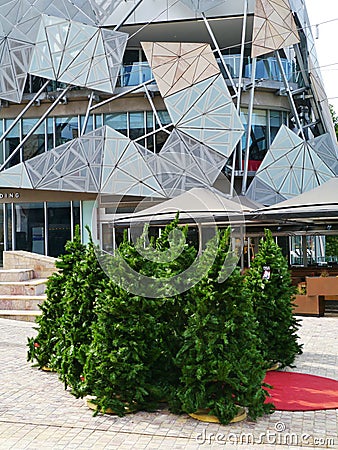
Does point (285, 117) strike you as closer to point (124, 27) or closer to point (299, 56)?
point (299, 56)

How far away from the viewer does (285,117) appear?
33000 millimetres

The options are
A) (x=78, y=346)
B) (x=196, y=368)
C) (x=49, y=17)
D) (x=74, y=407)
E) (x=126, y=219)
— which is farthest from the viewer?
(x=49, y=17)

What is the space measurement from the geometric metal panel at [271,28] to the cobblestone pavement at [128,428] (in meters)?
22.5

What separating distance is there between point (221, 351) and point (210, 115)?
21308mm

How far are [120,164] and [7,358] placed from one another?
16888 mm

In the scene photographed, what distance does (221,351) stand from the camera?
764 cm

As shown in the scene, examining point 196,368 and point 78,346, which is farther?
point 78,346

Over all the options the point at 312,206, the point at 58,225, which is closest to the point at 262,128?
the point at 58,225

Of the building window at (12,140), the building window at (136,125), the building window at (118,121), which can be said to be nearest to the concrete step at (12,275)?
the building window at (136,125)

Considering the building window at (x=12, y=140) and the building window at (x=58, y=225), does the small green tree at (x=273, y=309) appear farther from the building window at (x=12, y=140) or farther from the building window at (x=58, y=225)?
the building window at (x=12, y=140)

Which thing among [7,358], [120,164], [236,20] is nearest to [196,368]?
[7,358]

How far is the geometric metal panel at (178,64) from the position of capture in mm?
27375

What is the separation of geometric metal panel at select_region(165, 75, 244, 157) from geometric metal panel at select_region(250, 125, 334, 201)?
86.2 inches

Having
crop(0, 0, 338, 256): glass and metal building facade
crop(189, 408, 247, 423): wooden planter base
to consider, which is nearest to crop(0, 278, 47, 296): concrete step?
crop(0, 0, 338, 256): glass and metal building facade
